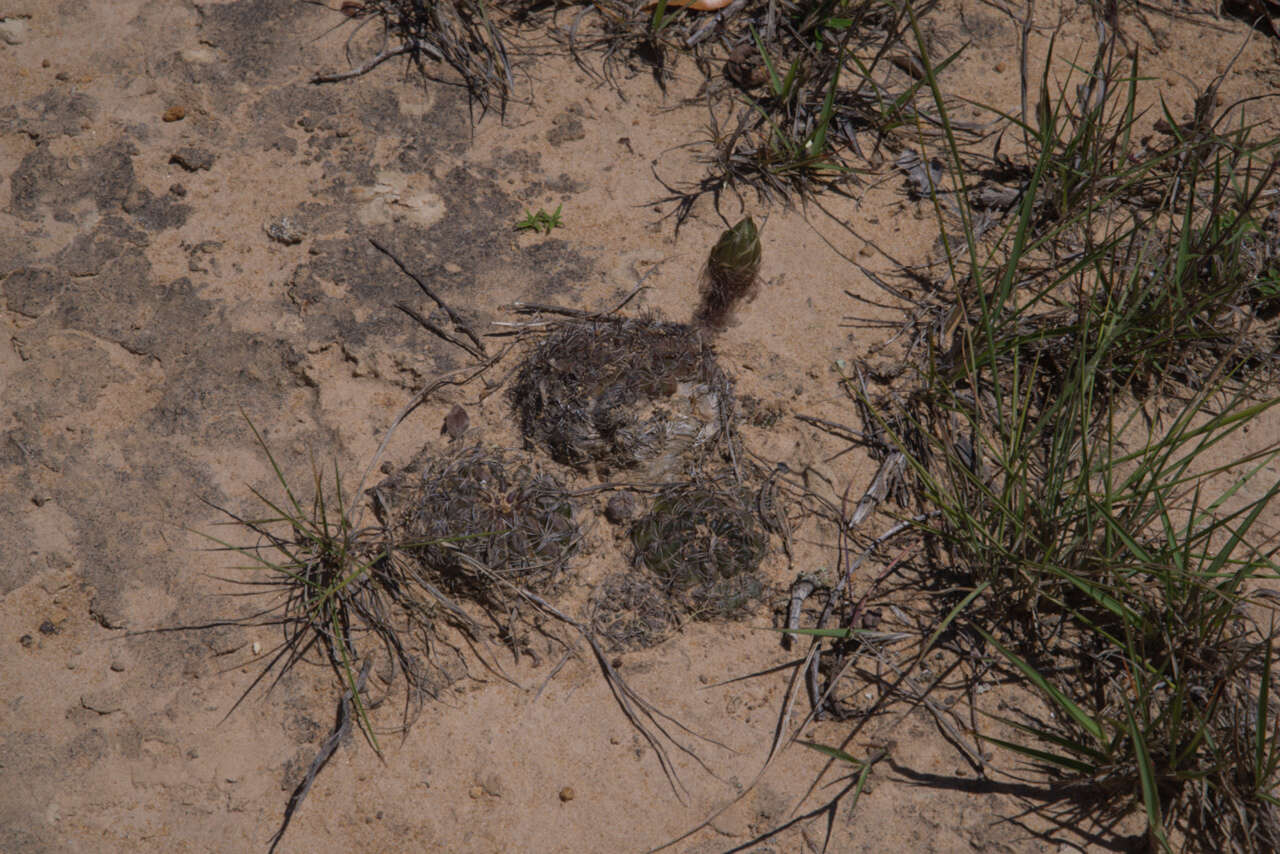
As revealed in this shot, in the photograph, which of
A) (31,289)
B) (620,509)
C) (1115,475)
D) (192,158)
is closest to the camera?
(620,509)

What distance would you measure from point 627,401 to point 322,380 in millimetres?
869

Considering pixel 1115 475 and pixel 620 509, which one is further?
pixel 1115 475

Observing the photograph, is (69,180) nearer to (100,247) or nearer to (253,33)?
(100,247)

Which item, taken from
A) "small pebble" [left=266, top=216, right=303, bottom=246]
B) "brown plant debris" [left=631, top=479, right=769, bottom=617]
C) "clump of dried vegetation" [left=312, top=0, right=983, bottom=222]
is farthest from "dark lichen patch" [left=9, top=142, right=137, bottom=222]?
"brown plant debris" [left=631, top=479, right=769, bottom=617]

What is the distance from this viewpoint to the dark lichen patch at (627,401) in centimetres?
235

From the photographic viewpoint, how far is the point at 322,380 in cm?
252

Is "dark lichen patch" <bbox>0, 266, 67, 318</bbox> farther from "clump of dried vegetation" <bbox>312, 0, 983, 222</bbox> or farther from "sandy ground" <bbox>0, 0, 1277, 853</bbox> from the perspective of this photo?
"clump of dried vegetation" <bbox>312, 0, 983, 222</bbox>

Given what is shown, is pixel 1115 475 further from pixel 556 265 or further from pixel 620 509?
pixel 556 265

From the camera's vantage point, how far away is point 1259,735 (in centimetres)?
182

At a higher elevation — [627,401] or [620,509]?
[627,401]

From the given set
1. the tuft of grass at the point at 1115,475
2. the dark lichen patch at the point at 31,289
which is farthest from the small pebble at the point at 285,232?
the tuft of grass at the point at 1115,475

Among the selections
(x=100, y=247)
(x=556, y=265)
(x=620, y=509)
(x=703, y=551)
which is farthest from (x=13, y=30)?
(x=703, y=551)

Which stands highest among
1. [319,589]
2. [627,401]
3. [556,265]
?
[556,265]

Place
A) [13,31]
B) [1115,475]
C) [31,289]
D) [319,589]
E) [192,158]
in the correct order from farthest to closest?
[13,31] < [192,158] < [31,289] < [1115,475] < [319,589]
